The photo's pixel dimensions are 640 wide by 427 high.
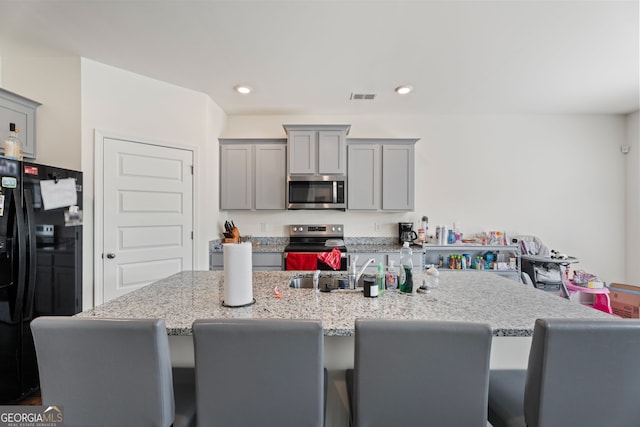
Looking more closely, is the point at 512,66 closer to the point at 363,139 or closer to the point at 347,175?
the point at 363,139

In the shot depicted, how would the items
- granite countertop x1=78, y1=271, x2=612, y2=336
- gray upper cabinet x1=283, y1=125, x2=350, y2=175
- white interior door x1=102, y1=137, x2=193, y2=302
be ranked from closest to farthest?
granite countertop x1=78, y1=271, x2=612, y2=336
white interior door x1=102, y1=137, x2=193, y2=302
gray upper cabinet x1=283, y1=125, x2=350, y2=175

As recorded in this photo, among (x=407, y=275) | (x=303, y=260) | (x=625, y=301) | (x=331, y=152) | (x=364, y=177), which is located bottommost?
(x=625, y=301)

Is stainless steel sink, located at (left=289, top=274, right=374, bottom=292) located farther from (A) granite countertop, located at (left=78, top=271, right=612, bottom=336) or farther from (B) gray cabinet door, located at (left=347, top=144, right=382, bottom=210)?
(B) gray cabinet door, located at (left=347, top=144, right=382, bottom=210)

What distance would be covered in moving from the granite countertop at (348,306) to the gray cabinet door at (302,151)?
6.73 ft

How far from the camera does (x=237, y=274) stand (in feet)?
4.13

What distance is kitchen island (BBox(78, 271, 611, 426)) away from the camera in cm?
114

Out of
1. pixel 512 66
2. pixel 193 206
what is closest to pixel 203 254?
pixel 193 206

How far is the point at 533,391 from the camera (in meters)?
0.90

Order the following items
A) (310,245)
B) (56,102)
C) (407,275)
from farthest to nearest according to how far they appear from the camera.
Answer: (310,245) → (56,102) → (407,275)

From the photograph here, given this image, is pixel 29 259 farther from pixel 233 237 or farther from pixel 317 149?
pixel 317 149

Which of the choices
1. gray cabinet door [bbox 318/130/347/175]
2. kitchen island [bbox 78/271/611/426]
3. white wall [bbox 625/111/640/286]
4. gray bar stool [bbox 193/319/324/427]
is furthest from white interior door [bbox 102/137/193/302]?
white wall [bbox 625/111/640/286]

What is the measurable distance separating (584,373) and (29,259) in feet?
9.54

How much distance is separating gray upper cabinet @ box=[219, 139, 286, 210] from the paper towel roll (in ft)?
7.79

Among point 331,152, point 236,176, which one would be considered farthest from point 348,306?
point 236,176
